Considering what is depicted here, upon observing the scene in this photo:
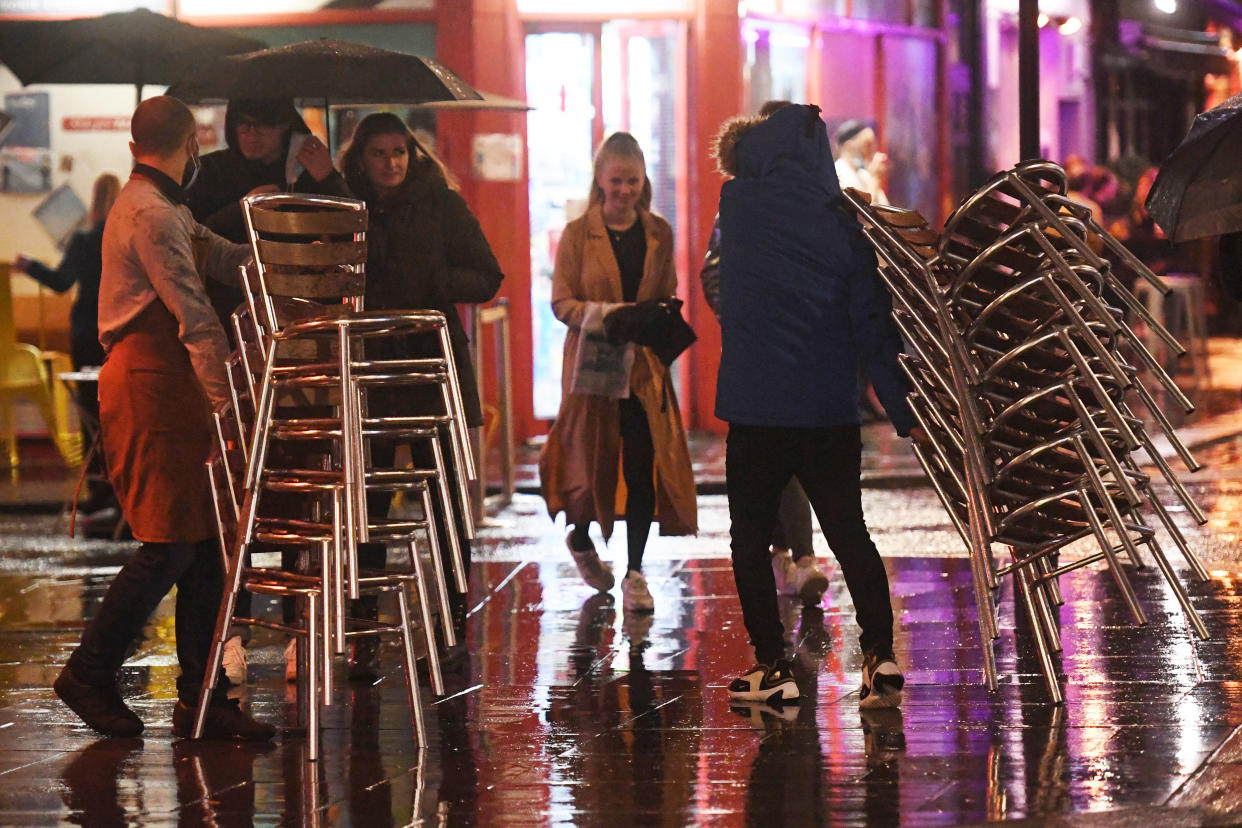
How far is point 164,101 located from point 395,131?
1.21 m

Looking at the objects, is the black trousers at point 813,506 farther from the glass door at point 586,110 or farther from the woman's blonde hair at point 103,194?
the glass door at point 586,110

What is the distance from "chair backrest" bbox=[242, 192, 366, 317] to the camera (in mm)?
6273

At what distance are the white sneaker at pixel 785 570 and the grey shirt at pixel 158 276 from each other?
3340 mm

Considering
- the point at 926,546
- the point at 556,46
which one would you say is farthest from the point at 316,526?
the point at 556,46

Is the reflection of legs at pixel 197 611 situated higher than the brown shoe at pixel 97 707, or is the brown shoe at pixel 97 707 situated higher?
the reflection of legs at pixel 197 611

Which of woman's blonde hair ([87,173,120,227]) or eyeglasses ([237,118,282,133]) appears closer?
eyeglasses ([237,118,282,133])

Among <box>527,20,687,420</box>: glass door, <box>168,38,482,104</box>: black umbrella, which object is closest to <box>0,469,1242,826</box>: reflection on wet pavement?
<box>168,38,482,104</box>: black umbrella

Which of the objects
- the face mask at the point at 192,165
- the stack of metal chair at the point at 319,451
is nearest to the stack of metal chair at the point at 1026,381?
the stack of metal chair at the point at 319,451

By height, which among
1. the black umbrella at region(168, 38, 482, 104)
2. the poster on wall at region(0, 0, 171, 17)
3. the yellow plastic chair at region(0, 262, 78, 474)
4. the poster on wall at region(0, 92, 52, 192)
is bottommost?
the yellow plastic chair at region(0, 262, 78, 474)

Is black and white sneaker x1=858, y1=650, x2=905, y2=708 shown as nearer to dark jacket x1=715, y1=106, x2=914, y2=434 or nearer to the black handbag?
dark jacket x1=715, y1=106, x2=914, y2=434

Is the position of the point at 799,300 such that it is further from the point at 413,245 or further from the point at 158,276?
the point at 158,276

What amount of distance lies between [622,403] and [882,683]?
2654mm

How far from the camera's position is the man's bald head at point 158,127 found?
6613mm

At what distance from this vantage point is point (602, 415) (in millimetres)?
8875
